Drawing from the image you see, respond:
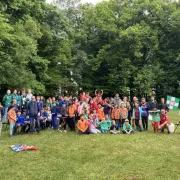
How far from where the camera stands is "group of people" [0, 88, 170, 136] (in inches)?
458

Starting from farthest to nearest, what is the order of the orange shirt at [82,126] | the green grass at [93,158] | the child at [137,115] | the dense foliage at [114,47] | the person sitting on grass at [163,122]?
the dense foliage at [114,47]
the child at [137,115]
the person sitting on grass at [163,122]
the orange shirt at [82,126]
the green grass at [93,158]

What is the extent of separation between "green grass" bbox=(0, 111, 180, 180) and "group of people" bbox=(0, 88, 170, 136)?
1084mm

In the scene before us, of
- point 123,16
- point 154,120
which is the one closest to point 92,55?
point 123,16

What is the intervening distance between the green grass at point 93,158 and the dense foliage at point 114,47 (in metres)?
14.6

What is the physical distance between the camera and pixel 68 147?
898 cm

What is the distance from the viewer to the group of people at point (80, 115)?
1163 centimetres

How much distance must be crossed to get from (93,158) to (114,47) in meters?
23.4

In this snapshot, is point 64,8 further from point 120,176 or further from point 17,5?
point 120,176

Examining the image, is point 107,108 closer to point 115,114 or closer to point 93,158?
point 115,114

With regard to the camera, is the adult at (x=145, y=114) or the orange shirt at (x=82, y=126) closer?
the orange shirt at (x=82, y=126)

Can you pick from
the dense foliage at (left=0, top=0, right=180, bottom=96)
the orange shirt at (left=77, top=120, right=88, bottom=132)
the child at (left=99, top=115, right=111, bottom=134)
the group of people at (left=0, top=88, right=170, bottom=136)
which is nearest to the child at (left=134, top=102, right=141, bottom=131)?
the group of people at (left=0, top=88, right=170, bottom=136)

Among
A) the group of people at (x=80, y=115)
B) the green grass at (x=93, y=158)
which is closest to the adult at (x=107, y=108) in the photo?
the group of people at (x=80, y=115)

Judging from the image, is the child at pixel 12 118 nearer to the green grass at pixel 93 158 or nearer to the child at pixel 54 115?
the green grass at pixel 93 158

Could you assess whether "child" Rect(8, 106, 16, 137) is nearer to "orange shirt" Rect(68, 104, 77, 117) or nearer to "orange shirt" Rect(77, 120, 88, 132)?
"orange shirt" Rect(68, 104, 77, 117)
